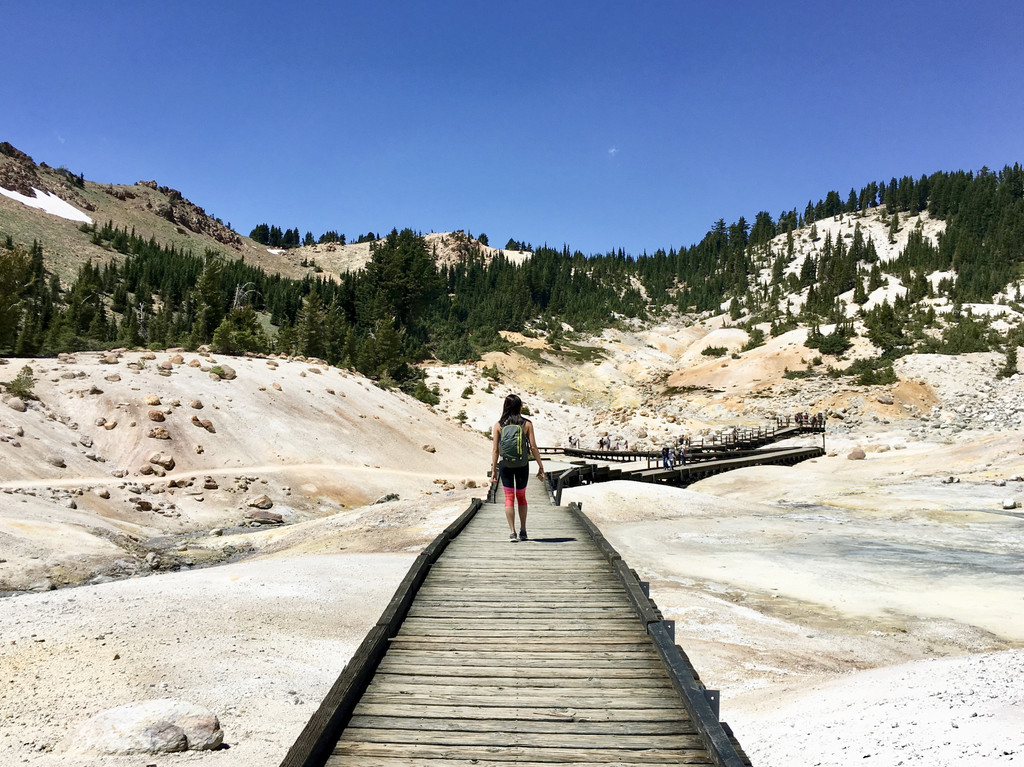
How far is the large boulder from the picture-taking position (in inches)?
210

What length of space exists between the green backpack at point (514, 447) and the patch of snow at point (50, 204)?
140789 millimetres

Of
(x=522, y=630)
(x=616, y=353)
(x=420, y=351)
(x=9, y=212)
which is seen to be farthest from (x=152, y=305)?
(x=522, y=630)

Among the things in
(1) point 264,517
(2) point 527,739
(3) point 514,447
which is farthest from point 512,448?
(1) point 264,517

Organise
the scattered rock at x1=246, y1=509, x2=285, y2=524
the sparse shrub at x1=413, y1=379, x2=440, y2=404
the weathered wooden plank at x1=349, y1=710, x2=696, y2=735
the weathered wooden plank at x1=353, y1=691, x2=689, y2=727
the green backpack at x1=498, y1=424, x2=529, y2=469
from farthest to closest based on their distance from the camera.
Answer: the sparse shrub at x1=413, y1=379, x2=440, y2=404
the scattered rock at x1=246, y1=509, x2=285, y2=524
the green backpack at x1=498, y1=424, x2=529, y2=469
the weathered wooden plank at x1=353, y1=691, x2=689, y2=727
the weathered wooden plank at x1=349, y1=710, x2=696, y2=735

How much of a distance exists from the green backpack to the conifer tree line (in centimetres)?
3843

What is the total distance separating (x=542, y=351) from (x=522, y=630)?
69.8m

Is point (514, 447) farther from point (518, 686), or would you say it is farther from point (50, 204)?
point (50, 204)

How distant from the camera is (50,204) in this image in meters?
125

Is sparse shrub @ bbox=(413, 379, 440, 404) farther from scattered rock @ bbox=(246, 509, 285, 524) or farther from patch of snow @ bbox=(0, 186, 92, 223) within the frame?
patch of snow @ bbox=(0, 186, 92, 223)

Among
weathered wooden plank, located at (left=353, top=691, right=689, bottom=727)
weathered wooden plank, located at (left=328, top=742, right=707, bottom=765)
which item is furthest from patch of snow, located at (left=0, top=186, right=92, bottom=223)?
weathered wooden plank, located at (left=328, top=742, right=707, bottom=765)

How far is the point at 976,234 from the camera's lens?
A: 10912 cm

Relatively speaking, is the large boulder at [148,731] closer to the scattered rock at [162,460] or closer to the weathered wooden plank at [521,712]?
the weathered wooden plank at [521,712]

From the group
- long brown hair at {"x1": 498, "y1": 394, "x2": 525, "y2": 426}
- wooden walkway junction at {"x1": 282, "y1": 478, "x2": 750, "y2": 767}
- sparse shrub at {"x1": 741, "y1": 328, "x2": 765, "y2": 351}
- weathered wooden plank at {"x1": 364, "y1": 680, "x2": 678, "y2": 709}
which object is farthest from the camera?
sparse shrub at {"x1": 741, "y1": 328, "x2": 765, "y2": 351}

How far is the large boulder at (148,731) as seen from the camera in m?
5.34
